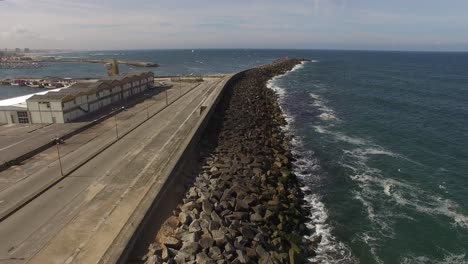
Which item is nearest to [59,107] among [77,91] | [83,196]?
[77,91]

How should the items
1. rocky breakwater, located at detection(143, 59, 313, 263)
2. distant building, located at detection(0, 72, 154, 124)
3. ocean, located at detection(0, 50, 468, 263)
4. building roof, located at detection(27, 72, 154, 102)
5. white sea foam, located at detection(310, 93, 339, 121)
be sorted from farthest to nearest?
white sea foam, located at detection(310, 93, 339, 121) < building roof, located at detection(27, 72, 154, 102) < distant building, located at detection(0, 72, 154, 124) < ocean, located at detection(0, 50, 468, 263) < rocky breakwater, located at detection(143, 59, 313, 263)

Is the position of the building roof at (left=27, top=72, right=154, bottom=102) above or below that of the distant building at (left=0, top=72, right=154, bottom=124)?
above

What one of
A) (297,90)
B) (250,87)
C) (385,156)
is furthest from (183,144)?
(297,90)

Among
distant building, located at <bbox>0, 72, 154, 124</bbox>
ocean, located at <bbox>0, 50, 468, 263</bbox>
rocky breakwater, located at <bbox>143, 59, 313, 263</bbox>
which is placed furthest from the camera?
distant building, located at <bbox>0, 72, 154, 124</bbox>

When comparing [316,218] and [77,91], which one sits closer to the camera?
[316,218]

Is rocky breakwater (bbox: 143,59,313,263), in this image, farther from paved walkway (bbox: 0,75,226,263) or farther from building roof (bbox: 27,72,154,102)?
building roof (bbox: 27,72,154,102)

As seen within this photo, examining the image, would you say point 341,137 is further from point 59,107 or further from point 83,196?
point 59,107

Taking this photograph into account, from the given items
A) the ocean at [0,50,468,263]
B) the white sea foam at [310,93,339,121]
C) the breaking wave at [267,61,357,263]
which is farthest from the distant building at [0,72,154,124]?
the white sea foam at [310,93,339,121]
